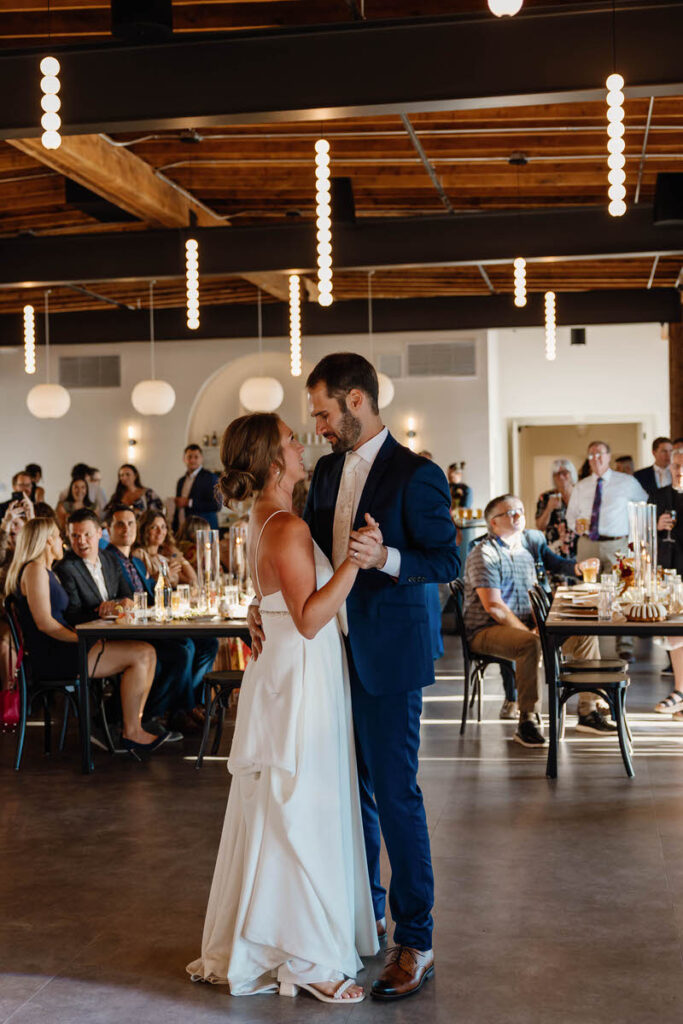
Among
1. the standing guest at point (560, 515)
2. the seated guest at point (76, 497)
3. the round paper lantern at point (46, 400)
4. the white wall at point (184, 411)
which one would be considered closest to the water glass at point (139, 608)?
the standing guest at point (560, 515)

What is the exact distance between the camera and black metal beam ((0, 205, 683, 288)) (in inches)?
369

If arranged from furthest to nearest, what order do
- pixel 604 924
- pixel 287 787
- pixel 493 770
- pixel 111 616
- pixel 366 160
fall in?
pixel 366 160 → pixel 111 616 → pixel 493 770 → pixel 604 924 → pixel 287 787

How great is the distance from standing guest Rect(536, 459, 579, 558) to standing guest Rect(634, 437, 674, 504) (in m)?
0.62

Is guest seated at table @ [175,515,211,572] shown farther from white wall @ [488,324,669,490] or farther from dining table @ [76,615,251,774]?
white wall @ [488,324,669,490]

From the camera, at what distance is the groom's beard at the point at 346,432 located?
3.18 meters

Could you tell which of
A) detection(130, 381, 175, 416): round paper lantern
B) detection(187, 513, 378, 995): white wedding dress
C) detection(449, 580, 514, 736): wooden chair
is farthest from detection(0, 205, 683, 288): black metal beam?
detection(187, 513, 378, 995): white wedding dress

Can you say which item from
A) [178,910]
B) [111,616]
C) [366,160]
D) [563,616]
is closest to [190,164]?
[366,160]

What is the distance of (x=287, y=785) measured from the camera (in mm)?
3131

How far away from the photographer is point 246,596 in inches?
251

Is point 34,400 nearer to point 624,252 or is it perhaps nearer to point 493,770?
point 624,252

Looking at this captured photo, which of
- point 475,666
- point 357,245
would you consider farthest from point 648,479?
point 475,666

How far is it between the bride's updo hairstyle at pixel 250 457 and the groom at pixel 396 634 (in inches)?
5.7

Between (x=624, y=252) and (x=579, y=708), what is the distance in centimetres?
427

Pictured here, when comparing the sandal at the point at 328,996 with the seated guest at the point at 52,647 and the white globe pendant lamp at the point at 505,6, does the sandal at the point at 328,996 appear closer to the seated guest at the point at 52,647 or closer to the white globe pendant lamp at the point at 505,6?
the seated guest at the point at 52,647
